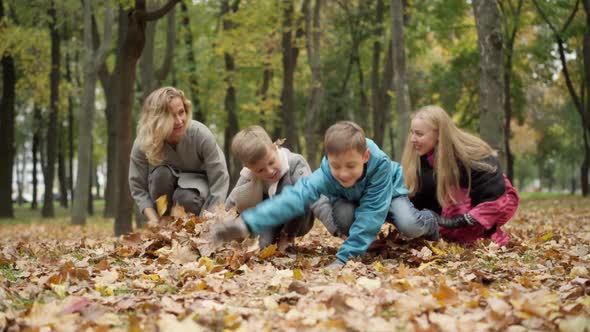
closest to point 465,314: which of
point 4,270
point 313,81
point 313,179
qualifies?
point 313,179

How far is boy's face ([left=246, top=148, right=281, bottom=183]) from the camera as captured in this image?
4.29 m

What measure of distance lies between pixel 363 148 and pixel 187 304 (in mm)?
1587

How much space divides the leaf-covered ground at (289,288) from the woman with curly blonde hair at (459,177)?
0.87 ft

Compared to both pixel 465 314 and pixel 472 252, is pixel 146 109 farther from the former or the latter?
pixel 465 314

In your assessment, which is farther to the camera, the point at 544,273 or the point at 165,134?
the point at 165,134

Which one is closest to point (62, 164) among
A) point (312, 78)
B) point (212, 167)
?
point (312, 78)

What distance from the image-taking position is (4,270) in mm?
4117

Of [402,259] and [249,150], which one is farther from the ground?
[249,150]

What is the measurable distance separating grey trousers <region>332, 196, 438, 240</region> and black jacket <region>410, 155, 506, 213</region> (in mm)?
602

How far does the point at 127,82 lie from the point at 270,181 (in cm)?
472

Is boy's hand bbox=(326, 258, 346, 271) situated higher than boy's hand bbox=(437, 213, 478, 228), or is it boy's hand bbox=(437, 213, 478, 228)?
boy's hand bbox=(437, 213, 478, 228)

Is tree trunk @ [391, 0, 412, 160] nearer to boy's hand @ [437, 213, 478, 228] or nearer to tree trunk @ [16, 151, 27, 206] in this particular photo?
boy's hand @ [437, 213, 478, 228]

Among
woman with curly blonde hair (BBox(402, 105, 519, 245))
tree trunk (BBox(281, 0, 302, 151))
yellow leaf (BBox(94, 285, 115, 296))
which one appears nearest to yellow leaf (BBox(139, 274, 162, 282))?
yellow leaf (BBox(94, 285, 115, 296))

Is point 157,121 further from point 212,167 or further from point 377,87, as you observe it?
point 377,87
